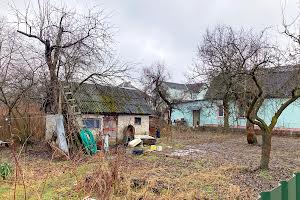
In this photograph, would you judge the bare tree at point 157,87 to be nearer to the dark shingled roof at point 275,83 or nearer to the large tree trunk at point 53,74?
the dark shingled roof at point 275,83

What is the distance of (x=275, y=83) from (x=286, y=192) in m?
17.5

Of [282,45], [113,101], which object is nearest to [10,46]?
[113,101]

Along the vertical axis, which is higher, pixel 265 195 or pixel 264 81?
pixel 264 81

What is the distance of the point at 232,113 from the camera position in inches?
896

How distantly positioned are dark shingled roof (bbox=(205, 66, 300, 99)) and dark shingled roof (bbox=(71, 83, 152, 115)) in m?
5.79

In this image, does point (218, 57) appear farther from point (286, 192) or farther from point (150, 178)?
point (286, 192)

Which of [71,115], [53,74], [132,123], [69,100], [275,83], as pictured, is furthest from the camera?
[132,123]

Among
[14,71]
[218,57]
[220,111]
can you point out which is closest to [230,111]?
[218,57]

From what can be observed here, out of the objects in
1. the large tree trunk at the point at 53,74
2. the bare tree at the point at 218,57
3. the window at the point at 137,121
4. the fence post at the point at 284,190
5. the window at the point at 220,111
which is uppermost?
the bare tree at the point at 218,57

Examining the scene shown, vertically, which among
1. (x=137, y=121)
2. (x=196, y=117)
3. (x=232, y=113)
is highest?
(x=232, y=113)

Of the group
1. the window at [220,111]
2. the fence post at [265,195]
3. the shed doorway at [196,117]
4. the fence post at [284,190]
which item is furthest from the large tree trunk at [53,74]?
the shed doorway at [196,117]

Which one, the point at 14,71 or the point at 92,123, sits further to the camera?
the point at 92,123

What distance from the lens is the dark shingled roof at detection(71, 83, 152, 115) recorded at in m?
16.0

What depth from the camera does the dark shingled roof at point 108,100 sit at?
16047 mm
